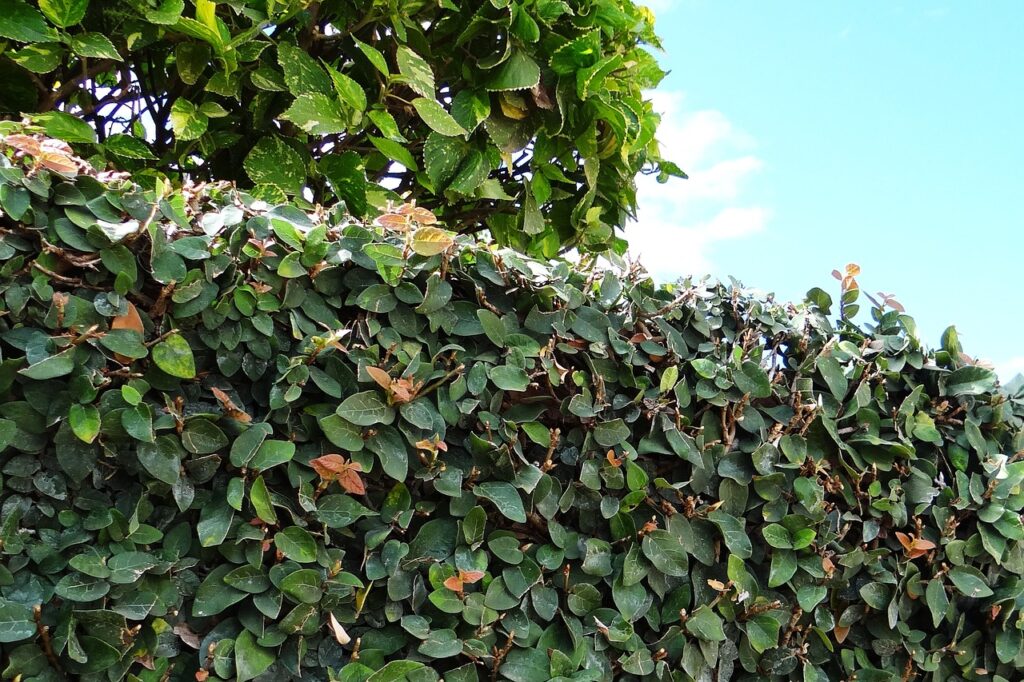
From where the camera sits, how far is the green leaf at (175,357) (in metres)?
1.82

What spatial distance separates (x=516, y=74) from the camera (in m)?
2.96

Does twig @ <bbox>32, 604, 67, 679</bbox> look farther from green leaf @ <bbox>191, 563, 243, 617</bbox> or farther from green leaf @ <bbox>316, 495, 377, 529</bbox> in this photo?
green leaf @ <bbox>316, 495, 377, 529</bbox>

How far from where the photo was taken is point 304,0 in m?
2.72

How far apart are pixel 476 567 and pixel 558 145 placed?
1856 mm

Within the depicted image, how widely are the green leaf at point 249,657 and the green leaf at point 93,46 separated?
5.76 ft

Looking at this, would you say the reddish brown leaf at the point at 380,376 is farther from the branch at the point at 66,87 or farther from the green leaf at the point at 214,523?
the branch at the point at 66,87

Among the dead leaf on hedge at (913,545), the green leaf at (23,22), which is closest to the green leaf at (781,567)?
the dead leaf on hedge at (913,545)

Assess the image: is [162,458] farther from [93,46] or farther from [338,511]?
[93,46]

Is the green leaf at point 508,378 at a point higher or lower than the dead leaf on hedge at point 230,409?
higher

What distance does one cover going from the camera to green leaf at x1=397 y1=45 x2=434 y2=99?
279cm

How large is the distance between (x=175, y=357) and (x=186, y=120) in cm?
123

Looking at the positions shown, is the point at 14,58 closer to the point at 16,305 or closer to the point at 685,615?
the point at 16,305

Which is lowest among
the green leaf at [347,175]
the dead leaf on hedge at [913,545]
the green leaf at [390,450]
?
the green leaf at [390,450]

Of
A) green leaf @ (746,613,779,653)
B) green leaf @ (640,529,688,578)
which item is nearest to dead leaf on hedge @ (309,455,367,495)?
green leaf @ (640,529,688,578)
